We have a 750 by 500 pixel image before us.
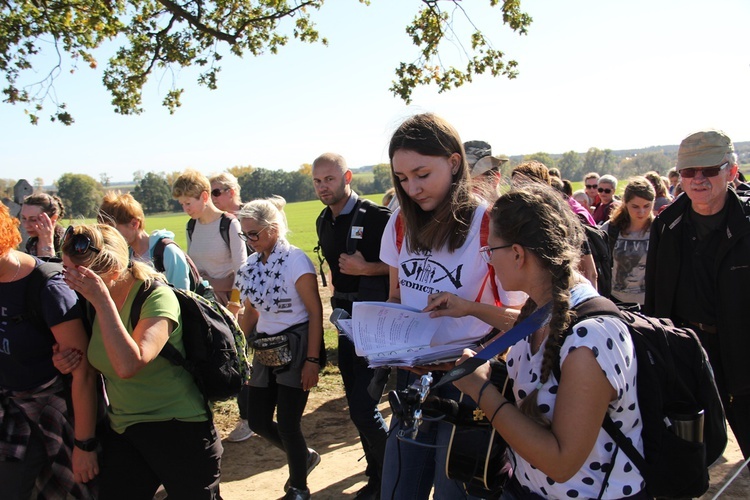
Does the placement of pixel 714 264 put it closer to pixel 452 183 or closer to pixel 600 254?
pixel 600 254

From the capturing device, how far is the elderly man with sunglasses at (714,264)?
3.39 m

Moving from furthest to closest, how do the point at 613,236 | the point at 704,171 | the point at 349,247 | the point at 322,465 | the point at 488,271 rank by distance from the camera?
the point at 613,236
the point at 322,465
the point at 349,247
the point at 704,171
the point at 488,271

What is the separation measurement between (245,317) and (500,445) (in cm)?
285

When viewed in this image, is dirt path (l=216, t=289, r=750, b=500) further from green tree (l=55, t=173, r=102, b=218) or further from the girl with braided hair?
green tree (l=55, t=173, r=102, b=218)

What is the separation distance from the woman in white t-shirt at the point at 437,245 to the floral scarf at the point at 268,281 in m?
1.57

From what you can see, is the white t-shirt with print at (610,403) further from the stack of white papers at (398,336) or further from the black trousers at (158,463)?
the black trousers at (158,463)

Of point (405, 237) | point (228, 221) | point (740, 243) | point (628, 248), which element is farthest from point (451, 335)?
point (628, 248)

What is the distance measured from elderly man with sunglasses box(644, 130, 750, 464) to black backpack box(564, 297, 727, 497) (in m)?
1.76

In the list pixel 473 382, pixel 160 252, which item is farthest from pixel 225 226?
pixel 473 382

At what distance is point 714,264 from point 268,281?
2.80m

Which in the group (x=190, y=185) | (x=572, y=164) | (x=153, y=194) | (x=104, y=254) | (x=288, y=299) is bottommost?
(x=153, y=194)

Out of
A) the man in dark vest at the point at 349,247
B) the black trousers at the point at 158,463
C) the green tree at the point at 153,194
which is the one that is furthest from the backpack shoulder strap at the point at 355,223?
the green tree at the point at 153,194

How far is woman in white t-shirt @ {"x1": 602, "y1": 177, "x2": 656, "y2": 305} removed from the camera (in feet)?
18.9

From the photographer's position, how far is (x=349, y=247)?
4227 mm
